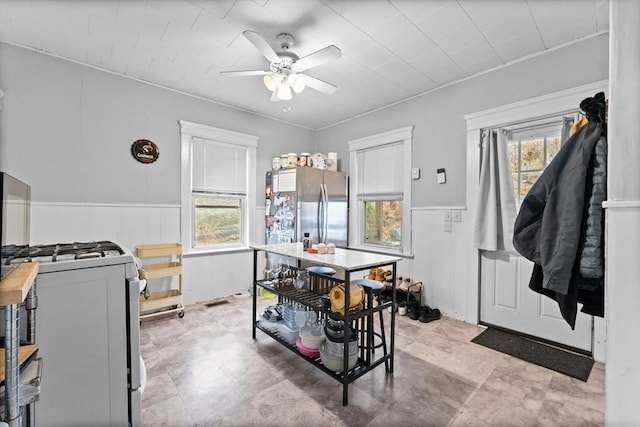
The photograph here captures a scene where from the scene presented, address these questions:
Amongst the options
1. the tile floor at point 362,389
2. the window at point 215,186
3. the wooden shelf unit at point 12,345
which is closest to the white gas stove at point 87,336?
the wooden shelf unit at point 12,345

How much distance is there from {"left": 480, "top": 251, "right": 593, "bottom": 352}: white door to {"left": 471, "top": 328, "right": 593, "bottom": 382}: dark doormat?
110mm

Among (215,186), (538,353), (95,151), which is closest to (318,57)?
(215,186)

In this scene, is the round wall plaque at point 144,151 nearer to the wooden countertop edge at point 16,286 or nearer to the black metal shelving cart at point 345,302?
the black metal shelving cart at point 345,302

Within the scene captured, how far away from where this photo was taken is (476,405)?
183 centimetres

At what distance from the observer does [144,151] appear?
3.31 metres

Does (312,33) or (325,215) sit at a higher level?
(312,33)

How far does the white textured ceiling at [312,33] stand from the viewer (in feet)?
6.78

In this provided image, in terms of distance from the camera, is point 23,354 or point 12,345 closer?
point 12,345

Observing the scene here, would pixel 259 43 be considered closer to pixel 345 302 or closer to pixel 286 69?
pixel 286 69

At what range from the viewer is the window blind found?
3.78 m

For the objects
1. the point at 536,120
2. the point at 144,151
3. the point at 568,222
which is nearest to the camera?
the point at 568,222

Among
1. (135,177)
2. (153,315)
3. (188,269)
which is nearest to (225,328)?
(153,315)

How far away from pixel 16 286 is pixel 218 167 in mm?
3342

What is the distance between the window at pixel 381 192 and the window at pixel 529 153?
114cm
